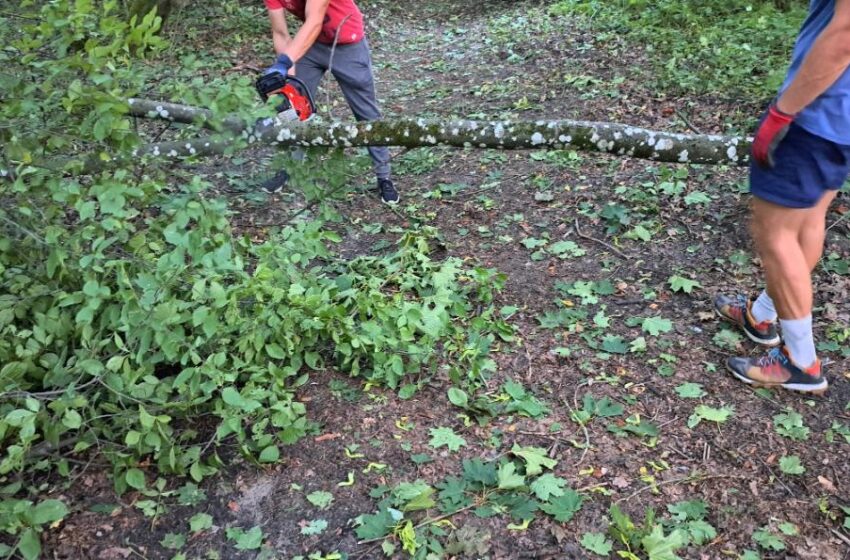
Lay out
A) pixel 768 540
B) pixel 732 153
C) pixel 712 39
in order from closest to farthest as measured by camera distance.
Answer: pixel 768 540, pixel 732 153, pixel 712 39

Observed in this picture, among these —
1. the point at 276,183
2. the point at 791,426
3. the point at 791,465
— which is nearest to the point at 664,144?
the point at 791,426

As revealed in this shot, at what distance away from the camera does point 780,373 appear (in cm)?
286

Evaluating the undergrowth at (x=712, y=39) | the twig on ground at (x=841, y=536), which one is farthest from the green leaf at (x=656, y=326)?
the undergrowth at (x=712, y=39)

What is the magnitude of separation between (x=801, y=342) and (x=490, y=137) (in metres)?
1.95

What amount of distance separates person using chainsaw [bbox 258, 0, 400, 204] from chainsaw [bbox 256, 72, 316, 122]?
0.58 m

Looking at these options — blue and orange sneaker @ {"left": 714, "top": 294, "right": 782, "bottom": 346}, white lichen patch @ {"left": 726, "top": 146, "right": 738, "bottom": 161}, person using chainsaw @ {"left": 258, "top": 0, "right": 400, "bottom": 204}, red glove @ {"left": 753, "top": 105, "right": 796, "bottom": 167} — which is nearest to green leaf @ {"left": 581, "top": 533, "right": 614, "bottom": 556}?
blue and orange sneaker @ {"left": 714, "top": 294, "right": 782, "bottom": 346}

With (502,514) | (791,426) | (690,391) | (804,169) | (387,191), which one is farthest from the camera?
(387,191)

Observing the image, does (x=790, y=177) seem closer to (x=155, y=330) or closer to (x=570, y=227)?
(x=570, y=227)

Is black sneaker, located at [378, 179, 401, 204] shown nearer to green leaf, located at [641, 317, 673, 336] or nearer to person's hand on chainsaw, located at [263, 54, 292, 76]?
person's hand on chainsaw, located at [263, 54, 292, 76]

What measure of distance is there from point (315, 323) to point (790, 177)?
7.06 ft

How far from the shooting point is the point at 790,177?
2596 mm

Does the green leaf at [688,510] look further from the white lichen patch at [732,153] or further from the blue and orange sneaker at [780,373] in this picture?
the white lichen patch at [732,153]

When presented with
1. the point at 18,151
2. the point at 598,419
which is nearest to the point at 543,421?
the point at 598,419

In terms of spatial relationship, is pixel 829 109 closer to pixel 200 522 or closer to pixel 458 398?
pixel 458 398
